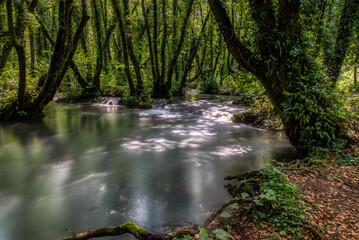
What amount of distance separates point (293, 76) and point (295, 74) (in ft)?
0.21

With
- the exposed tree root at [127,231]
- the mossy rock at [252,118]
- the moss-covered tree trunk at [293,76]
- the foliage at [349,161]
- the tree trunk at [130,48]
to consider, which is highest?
the tree trunk at [130,48]

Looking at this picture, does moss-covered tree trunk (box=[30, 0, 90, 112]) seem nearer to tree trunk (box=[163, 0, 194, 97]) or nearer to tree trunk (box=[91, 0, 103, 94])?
tree trunk (box=[91, 0, 103, 94])

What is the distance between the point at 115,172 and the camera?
482 centimetres

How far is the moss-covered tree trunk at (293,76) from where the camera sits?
464 cm

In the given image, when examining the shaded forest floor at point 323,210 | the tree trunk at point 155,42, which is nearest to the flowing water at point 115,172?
the shaded forest floor at point 323,210

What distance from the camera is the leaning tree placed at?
4.64 meters

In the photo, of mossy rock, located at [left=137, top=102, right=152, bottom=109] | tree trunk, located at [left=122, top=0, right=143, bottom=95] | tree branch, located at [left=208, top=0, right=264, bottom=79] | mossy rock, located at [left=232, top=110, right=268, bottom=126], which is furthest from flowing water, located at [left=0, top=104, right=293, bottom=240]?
tree trunk, located at [left=122, top=0, right=143, bottom=95]

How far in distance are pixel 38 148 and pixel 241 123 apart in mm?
8004

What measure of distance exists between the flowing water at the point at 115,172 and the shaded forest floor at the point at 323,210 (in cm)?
72

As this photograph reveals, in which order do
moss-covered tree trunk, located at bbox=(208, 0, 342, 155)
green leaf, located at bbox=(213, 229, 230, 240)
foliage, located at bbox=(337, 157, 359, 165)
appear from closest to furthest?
green leaf, located at bbox=(213, 229, 230, 240) → foliage, located at bbox=(337, 157, 359, 165) → moss-covered tree trunk, located at bbox=(208, 0, 342, 155)

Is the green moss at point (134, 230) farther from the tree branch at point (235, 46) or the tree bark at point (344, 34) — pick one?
the tree bark at point (344, 34)

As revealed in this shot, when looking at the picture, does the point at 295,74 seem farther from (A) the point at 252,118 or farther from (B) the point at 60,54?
(B) the point at 60,54

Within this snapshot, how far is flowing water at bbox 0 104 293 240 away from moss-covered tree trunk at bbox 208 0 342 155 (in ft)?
4.12

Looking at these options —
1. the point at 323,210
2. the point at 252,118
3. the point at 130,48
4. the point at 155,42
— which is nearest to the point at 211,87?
the point at 155,42
